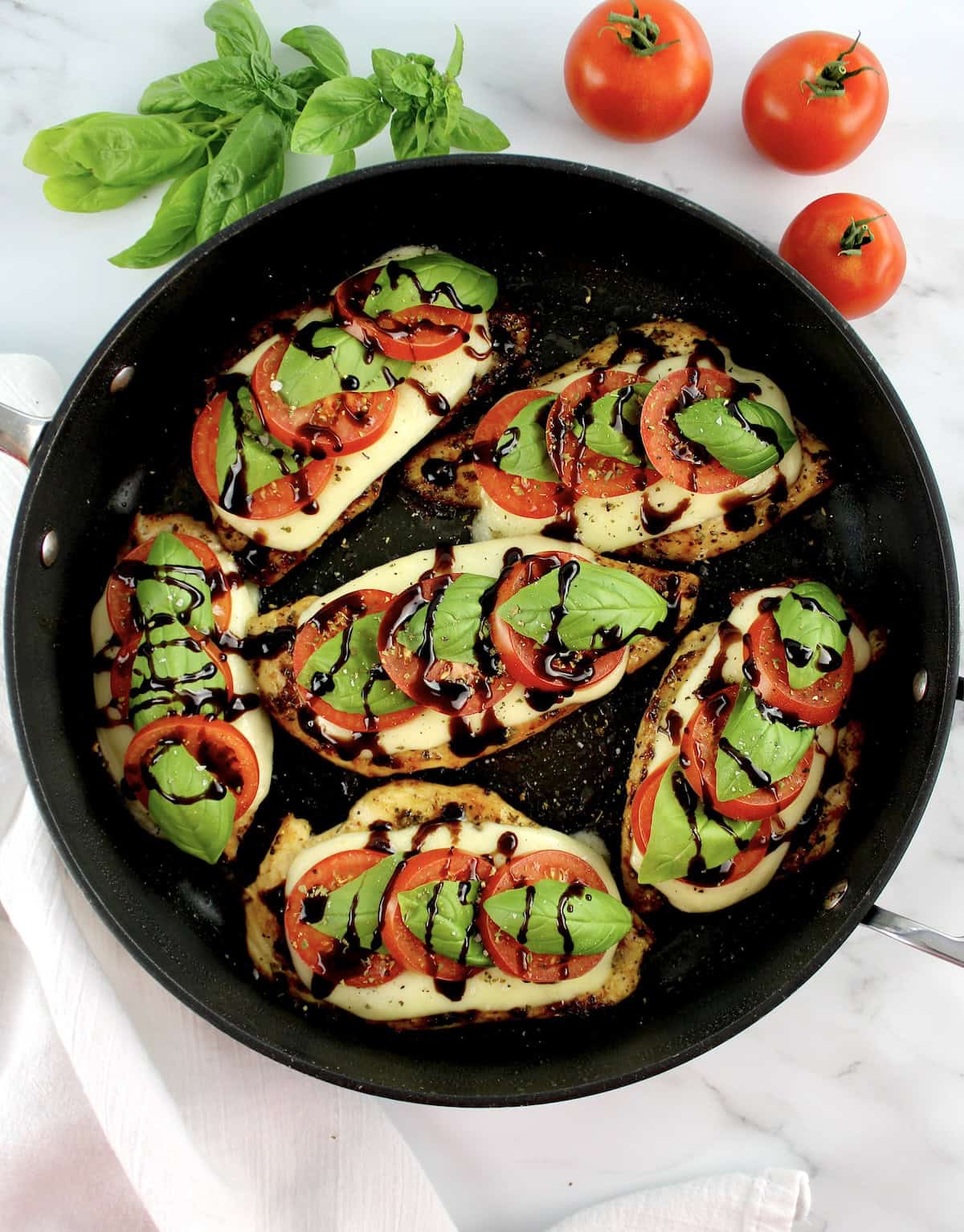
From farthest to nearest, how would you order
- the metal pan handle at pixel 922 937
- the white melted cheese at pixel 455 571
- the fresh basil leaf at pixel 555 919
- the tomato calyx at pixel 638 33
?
the white melted cheese at pixel 455 571
the tomato calyx at pixel 638 33
the fresh basil leaf at pixel 555 919
the metal pan handle at pixel 922 937

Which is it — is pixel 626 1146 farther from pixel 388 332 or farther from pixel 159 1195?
pixel 388 332

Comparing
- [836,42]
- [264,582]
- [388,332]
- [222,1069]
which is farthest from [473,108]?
[222,1069]

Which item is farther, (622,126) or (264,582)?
(264,582)

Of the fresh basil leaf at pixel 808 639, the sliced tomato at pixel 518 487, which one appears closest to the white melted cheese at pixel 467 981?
the fresh basil leaf at pixel 808 639

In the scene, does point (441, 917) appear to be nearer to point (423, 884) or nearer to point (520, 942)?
point (423, 884)

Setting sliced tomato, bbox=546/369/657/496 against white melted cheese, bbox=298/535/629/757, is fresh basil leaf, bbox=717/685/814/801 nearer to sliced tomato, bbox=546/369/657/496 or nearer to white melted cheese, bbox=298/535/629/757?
white melted cheese, bbox=298/535/629/757

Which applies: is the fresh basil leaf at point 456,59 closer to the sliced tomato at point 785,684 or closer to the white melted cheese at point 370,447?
the white melted cheese at point 370,447

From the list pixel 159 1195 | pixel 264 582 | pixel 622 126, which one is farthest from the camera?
pixel 264 582
